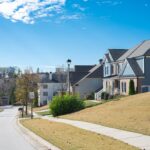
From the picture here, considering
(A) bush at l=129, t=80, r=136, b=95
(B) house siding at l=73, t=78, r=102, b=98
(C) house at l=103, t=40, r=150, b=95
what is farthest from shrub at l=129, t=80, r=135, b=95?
(B) house siding at l=73, t=78, r=102, b=98

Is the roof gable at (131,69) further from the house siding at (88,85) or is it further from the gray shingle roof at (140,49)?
the house siding at (88,85)

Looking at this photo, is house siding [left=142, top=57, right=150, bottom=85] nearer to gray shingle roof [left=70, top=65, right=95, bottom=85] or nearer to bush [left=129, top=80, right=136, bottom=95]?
bush [left=129, top=80, right=136, bottom=95]

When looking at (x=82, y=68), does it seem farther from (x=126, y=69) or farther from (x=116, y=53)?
(x=126, y=69)

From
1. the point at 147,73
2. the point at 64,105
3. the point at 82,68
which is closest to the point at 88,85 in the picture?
the point at 82,68

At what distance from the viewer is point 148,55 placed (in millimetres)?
50125

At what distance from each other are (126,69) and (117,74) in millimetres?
6098

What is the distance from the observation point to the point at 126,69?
54.4 meters

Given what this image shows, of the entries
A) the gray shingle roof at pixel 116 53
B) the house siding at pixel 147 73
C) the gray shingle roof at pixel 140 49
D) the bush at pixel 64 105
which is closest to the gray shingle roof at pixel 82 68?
the gray shingle roof at pixel 116 53

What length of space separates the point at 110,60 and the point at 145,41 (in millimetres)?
7992

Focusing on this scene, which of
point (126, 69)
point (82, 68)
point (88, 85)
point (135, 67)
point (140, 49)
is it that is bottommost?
point (88, 85)

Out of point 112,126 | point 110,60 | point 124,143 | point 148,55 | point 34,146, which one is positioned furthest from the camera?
point 110,60

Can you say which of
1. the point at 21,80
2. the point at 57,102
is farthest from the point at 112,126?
the point at 21,80

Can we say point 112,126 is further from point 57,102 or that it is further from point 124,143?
point 57,102

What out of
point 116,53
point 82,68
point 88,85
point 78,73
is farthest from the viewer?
point 82,68
